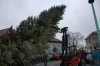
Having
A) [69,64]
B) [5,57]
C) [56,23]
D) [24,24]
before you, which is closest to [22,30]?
[24,24]

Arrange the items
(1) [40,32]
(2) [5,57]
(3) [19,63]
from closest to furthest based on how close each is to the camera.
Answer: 1. (2) [5,57]
2. (3) [19,63]
3. (1) [40,32]

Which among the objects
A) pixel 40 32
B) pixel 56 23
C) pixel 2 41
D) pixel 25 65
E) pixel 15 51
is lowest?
pixel 25 65

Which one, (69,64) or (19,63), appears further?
(69,64)

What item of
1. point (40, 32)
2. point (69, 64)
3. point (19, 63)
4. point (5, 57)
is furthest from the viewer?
point (69, 64)

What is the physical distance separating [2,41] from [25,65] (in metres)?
1.77

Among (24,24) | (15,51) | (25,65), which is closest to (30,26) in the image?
(24,24)

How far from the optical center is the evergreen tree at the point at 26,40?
7.41 meters

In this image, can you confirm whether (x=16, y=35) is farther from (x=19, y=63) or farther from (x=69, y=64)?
(x=69, y=64)

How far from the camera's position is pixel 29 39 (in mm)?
8023

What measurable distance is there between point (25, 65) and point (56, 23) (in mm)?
3669

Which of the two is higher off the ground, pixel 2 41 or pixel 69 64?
pixel 2 41

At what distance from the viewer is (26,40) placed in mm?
7957

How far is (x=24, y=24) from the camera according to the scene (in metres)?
8.18

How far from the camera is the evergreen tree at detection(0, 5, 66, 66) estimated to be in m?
7.41
